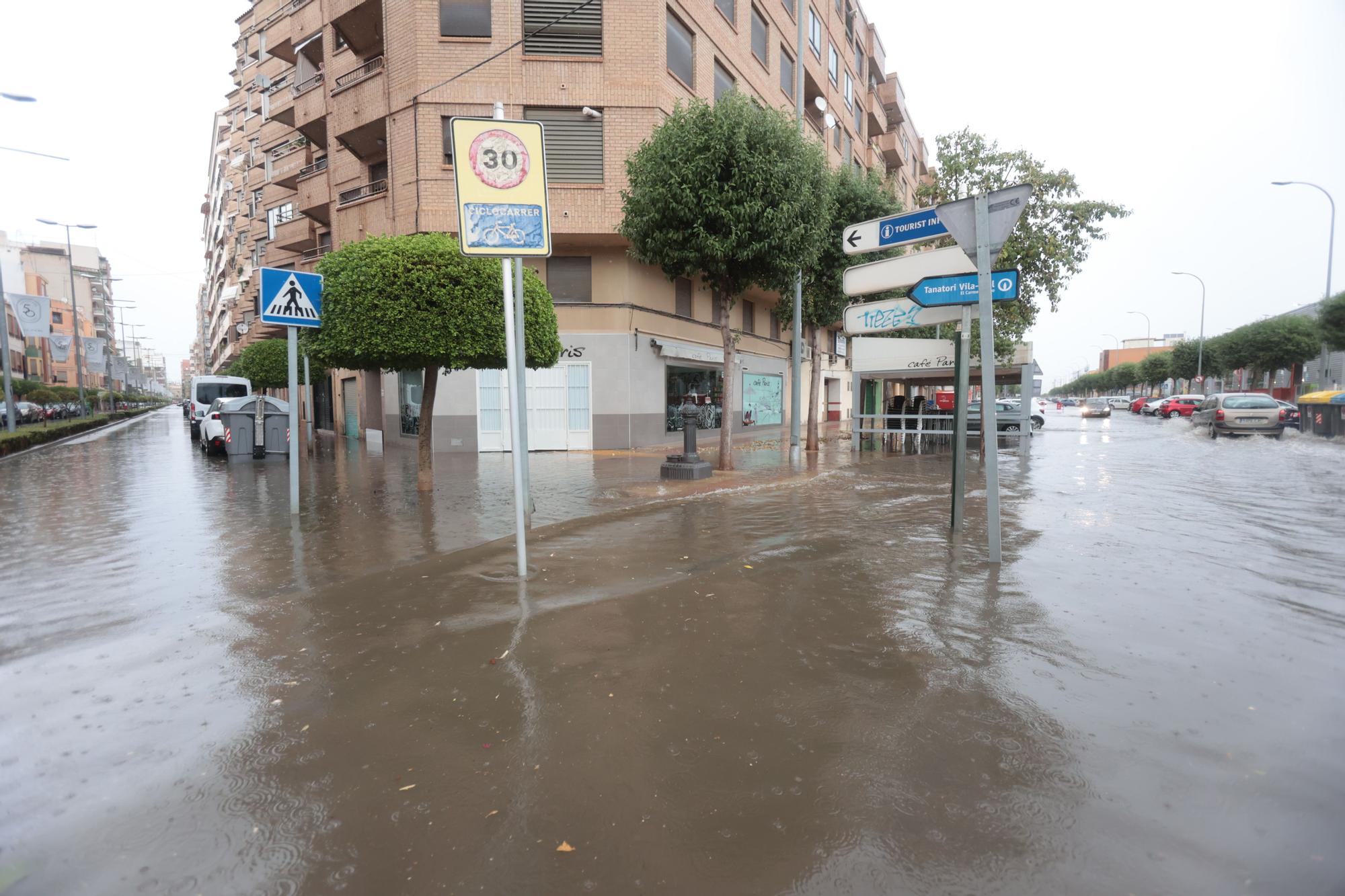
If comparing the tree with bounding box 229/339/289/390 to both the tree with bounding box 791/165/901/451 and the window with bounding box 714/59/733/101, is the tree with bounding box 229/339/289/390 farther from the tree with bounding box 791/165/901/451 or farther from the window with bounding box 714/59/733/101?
the tree with bounding box 791/165/901/451

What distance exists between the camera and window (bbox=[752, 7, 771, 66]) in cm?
2311

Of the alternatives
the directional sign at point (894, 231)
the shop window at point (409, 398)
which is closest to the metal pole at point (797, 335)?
the directional sign at point (894, 231)

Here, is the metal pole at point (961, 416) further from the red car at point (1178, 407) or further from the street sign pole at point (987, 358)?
the red car at point (1178, 407)

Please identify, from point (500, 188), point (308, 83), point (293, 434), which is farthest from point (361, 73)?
point (500, 188)

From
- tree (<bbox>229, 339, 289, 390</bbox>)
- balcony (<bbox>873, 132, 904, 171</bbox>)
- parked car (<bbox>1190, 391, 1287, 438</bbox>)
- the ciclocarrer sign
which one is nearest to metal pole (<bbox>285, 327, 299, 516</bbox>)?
the ciclocarrer sign

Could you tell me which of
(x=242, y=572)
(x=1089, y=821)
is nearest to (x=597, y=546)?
(x=242, y=572)

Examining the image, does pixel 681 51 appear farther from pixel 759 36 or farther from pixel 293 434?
pixel 293 434

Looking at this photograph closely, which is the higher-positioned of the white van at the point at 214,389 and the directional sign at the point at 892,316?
the directional sign at the point at 892,316

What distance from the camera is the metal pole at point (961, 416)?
6.85 meters

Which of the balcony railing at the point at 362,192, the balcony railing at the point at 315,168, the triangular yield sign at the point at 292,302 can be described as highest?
the balcony railing at the point at 315,168

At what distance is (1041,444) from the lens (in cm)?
2066

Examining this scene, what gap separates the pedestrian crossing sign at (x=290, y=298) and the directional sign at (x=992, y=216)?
6.72 metres

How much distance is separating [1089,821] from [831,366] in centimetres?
3723

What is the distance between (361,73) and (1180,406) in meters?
48.8
